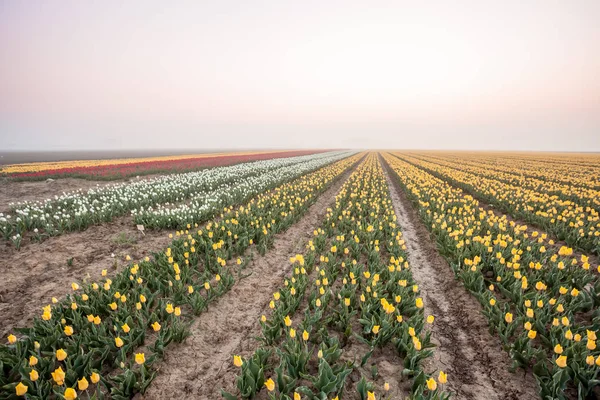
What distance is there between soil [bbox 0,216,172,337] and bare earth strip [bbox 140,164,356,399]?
2.76 m

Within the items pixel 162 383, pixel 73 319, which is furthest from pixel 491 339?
pixel 73 319

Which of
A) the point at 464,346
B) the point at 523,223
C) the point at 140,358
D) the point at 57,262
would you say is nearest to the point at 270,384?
the point at 140,358

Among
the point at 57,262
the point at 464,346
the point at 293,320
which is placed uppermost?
the point at 57,262

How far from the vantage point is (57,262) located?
20.1ft

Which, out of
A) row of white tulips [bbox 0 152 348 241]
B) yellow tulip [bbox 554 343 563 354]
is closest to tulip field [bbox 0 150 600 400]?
yellow tulip [bbox 554 343 563 354]

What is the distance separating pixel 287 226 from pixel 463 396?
6.52 meters

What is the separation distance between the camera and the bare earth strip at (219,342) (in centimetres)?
313

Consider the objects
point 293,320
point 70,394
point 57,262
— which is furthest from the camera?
point 57,262

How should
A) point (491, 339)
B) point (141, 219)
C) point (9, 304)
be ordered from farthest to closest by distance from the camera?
point (141, 219), point (9, 304), point (491, 339)

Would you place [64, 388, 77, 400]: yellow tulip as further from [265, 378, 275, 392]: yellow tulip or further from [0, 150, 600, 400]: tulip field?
[265, 378, 275, 392]: yellow tulip

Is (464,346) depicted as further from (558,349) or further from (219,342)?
(219,342)

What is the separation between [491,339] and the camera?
12.5ft

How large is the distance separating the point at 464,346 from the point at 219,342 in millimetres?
3655

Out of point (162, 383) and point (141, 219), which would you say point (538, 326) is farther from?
point (141, 219)
